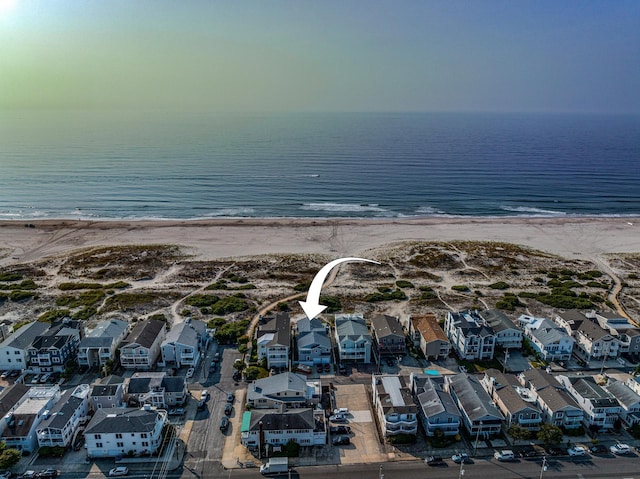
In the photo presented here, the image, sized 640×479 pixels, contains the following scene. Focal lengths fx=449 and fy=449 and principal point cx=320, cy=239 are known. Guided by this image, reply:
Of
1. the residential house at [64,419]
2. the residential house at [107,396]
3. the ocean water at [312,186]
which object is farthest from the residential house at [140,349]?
the ocean water at [312,186]

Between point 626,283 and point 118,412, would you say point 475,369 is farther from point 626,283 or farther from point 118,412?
point 626,283

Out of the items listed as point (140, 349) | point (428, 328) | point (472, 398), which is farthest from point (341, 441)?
point (140, 349)

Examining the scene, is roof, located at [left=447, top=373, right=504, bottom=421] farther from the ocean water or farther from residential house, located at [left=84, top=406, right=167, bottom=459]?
the ocean water

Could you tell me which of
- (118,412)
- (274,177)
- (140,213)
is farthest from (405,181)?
(118,412)

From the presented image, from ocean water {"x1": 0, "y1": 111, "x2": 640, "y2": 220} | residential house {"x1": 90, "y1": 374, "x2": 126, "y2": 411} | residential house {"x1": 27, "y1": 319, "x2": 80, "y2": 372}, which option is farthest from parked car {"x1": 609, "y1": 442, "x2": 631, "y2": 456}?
ocean water {"x1": 0, "y1": 111, "x2": 640, "y2": 220}

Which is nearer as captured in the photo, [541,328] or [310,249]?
[541,328]

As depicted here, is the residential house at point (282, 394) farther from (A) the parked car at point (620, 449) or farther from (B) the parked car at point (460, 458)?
(A) the parked car at point (620, 449)
